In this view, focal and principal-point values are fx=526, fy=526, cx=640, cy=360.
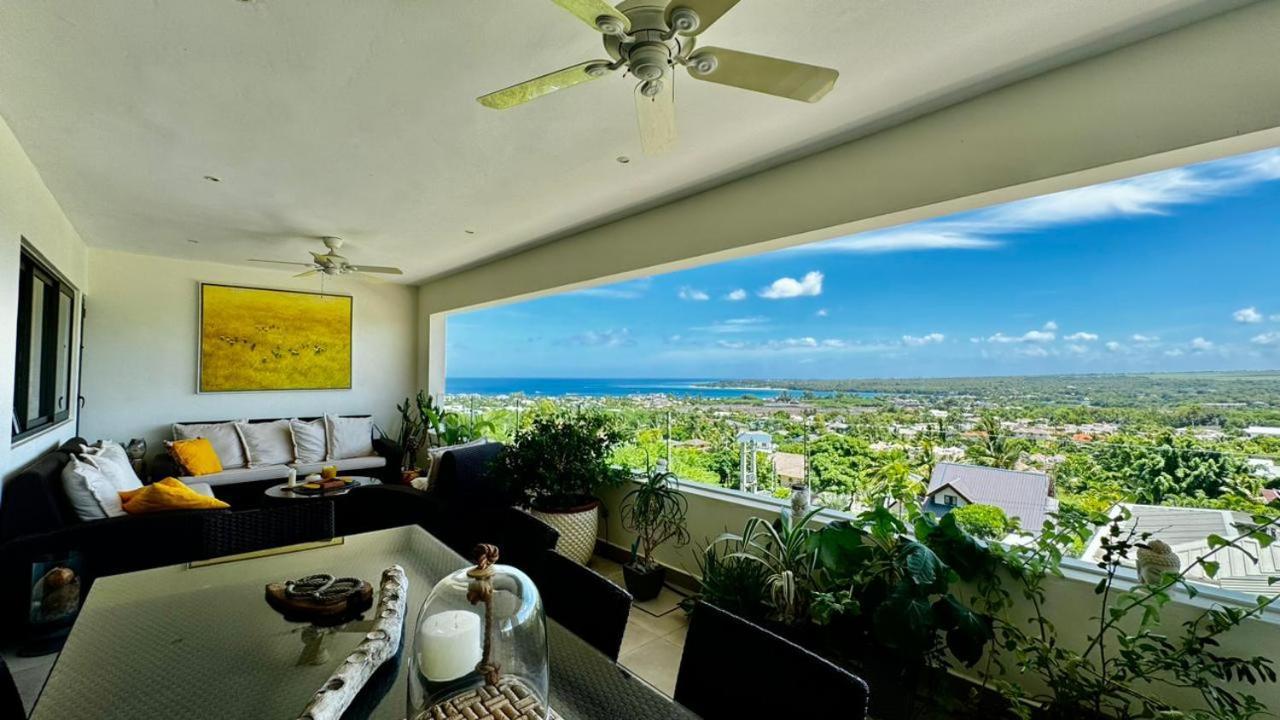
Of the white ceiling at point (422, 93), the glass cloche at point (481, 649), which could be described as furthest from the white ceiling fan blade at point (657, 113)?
the glass cloche at point (481, 649)

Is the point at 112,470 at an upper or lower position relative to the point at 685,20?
lower

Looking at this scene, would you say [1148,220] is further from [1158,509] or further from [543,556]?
[543,556]

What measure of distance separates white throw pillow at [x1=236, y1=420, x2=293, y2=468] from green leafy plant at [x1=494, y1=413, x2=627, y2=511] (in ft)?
11.0

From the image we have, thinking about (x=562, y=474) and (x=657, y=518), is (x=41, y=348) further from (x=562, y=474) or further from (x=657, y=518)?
(x=657, y=518)

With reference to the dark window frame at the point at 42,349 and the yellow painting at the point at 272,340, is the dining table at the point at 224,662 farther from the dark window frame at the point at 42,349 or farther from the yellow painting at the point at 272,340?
the yellow painting at the point at 272,340

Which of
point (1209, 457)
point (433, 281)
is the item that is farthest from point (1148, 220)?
point (433, 281)

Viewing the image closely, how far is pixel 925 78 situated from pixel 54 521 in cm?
454

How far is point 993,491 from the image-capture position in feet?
7.69

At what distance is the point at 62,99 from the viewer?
2.19 metres

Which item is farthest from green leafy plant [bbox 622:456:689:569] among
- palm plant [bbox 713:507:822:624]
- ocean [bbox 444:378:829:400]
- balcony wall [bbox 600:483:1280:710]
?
ocean [bbox 444:378:829:400]

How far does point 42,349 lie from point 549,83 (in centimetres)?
438

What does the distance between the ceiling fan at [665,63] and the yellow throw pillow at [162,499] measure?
3034mm

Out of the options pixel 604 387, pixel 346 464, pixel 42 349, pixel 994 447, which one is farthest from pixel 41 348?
pixel 604 387

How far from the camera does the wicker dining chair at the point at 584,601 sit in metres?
1.36
